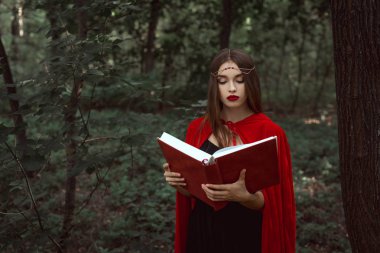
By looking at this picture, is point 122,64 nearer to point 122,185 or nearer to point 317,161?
point 122,185

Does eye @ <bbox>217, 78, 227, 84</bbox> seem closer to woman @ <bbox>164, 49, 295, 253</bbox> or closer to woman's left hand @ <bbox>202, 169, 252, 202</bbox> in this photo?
woman @ <bbox>164, 49, 295, 253</bbox>

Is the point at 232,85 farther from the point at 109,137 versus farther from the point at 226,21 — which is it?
the point at 226,21

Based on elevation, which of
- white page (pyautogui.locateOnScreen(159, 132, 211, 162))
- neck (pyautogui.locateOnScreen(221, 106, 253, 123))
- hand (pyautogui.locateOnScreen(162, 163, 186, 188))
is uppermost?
neck (pyautogui.locateOnScreen(221, 106, 253, 123))

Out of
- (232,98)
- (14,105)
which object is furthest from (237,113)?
(14,105)

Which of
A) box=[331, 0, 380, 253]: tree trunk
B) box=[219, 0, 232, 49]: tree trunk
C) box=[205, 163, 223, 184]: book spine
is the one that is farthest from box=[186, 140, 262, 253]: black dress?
box=[219, 0, 232, 49]: tree trunk

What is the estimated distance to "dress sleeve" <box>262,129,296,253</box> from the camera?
2271mm

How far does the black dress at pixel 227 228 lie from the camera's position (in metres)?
2.32

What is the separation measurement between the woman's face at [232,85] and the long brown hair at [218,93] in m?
0.02

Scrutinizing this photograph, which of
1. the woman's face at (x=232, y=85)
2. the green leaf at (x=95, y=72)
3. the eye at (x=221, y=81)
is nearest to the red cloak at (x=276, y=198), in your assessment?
the woman's face at (x=232, y=85)

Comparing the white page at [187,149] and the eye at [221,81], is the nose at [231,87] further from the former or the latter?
the white page at [187,149]

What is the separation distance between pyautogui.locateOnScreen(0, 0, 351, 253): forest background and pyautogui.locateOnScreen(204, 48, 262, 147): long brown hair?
69cm

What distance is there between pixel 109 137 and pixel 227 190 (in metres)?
1.64

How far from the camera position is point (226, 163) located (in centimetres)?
187

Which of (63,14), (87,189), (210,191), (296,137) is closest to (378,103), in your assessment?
(210,191)
